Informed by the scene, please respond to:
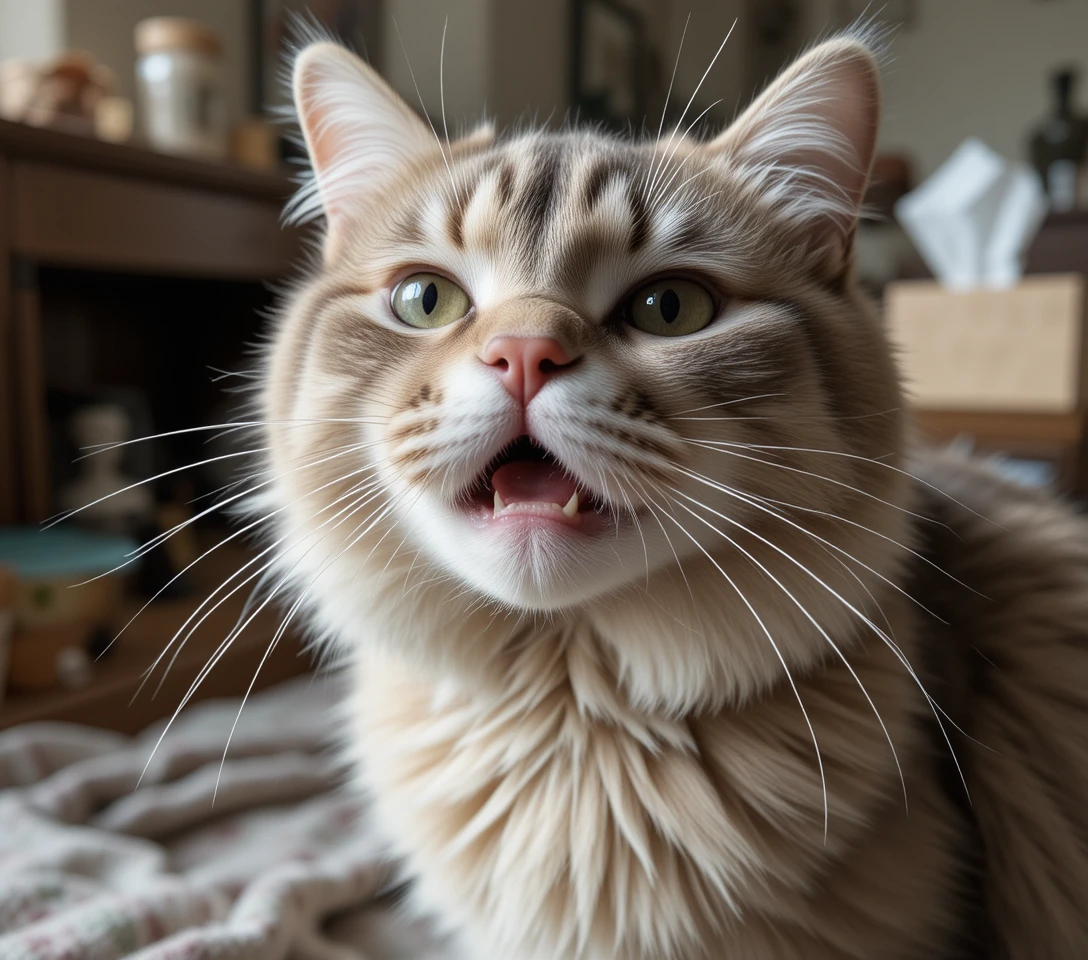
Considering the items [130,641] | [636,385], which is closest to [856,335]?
[636,385]

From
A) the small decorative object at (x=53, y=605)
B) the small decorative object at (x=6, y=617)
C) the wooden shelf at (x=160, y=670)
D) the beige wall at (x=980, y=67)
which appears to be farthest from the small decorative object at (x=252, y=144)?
the beige wall at (x=980, y=67)

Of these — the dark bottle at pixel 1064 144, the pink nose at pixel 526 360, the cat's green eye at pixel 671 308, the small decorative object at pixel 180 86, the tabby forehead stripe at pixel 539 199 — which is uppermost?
the dark bottle at pixel 1064 144

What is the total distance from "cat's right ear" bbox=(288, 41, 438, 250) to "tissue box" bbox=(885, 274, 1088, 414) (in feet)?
5.28

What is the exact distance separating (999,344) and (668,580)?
2.00 metres

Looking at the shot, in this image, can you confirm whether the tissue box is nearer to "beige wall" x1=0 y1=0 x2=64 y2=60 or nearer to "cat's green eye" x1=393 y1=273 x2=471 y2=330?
"cat's green eye" x1=393 y1=273 x2=471 y2=330

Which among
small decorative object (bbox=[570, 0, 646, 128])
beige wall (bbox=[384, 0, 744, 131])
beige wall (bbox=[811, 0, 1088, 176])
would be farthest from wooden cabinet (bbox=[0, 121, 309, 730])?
beige wall (bbox=[811, 0, 1088, 176])

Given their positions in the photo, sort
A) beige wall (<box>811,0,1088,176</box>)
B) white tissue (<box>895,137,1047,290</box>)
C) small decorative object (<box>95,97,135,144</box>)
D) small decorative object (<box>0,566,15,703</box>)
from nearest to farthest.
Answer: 1. small decorative object (<box>0,566,15,703</box>)
2. small decorative object (<box>95,97,135,144</box>)
3. white tissue (<box>895,137,1047,290</box>)
4. beige wall (<box>811,0,1088,176</box>)

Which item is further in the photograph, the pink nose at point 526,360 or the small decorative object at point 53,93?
the small decorative object at point 53,93

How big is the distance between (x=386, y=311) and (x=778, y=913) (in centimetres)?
66

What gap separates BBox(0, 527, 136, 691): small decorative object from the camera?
1450 mm

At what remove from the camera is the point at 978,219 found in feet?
8.70

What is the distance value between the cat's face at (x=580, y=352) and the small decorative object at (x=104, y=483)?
1150mm

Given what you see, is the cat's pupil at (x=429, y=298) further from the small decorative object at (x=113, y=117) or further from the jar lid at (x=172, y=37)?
the jar lid at (x=172, y=37)

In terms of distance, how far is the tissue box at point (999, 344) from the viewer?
2.20 metres
